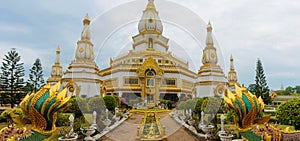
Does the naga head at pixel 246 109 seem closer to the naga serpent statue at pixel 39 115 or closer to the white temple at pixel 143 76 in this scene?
the naga serpent statue at pixel 39 115

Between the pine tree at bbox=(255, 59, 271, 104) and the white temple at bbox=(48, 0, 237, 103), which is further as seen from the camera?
the pine tree at bbox=(255, 59, 271, 104)

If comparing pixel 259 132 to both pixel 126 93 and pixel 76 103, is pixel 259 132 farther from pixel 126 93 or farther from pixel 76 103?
pixel 126 93

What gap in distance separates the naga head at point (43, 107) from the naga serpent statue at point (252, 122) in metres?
3.40

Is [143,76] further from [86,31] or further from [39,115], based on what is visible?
[39,115]

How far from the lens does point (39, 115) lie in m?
3.65

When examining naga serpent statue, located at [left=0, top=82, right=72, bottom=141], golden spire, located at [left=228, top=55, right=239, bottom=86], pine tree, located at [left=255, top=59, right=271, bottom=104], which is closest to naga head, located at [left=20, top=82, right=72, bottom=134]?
naga serpent statue, located at [left=0, top=82, right=72, bottom=141]

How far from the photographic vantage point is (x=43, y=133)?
379 centimetres

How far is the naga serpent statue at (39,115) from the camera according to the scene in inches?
142

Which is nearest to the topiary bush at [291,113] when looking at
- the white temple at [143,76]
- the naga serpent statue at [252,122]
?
the naga serpent statue at [252,122]

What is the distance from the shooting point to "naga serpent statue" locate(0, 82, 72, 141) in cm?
361

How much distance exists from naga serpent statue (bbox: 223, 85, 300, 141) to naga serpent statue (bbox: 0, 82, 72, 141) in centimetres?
341

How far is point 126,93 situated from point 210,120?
15289mm

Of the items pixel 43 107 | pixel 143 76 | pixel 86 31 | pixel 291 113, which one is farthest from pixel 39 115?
pixel 86 31

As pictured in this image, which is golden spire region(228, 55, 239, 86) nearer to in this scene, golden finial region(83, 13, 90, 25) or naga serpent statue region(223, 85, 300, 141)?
golden finial region(83, 13, 90, 25)
